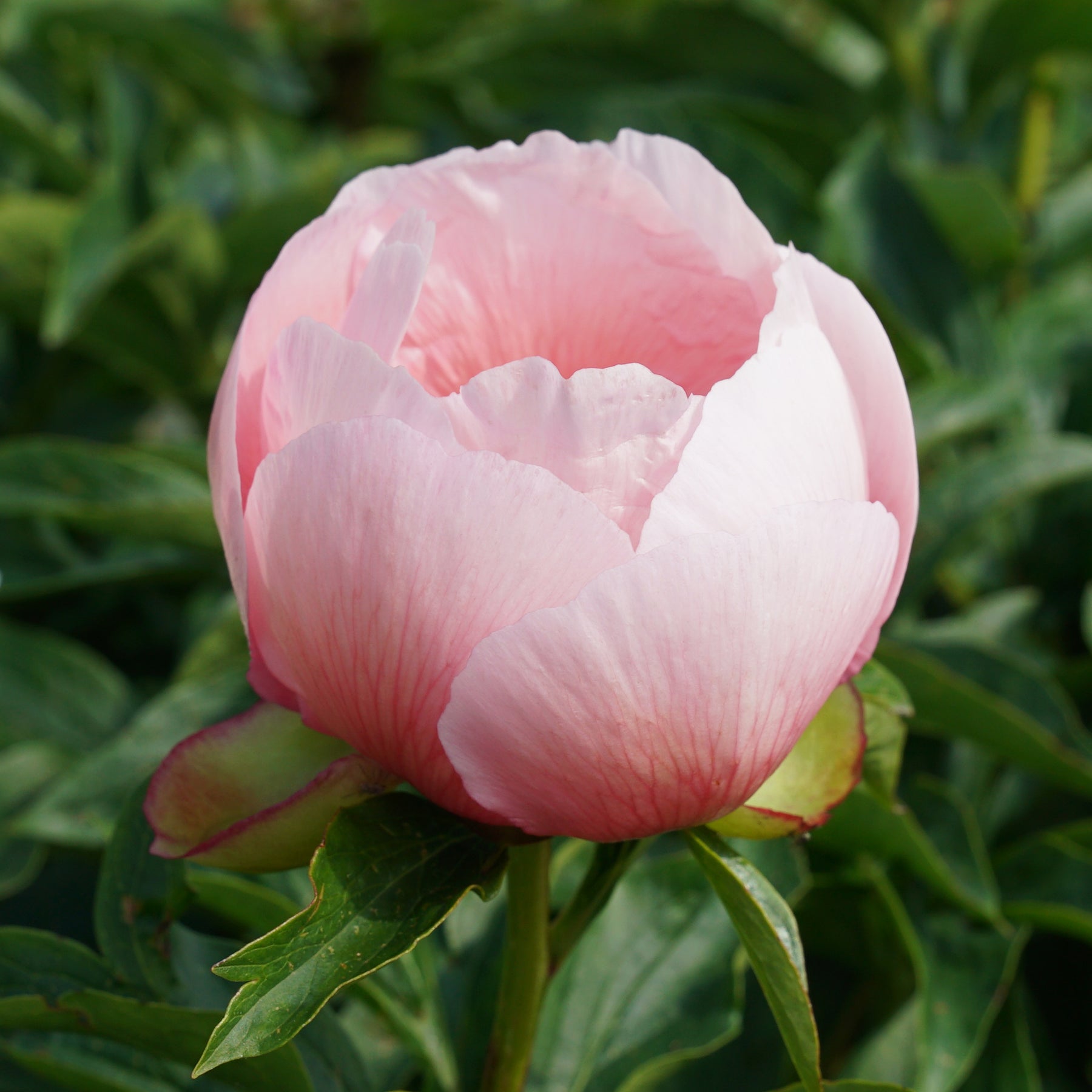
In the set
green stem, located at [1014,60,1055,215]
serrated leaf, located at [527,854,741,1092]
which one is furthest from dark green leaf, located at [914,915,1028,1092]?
green stem, located at [1014,60,1055,215]

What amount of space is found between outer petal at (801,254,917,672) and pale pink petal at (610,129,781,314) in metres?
0.01

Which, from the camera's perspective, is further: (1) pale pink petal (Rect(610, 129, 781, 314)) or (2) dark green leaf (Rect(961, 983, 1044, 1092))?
(2) dark green leaf (Rect(961, 983, 1044, 1092))

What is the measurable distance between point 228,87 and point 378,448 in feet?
3.88

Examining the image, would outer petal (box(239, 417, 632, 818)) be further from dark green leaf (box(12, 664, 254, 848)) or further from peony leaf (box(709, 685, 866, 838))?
dark green leaf (box(12, 664, 254, 848))

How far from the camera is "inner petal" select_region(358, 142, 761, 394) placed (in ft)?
1.31

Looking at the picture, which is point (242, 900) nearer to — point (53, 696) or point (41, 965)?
point (41, 965)

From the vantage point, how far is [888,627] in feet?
2.74

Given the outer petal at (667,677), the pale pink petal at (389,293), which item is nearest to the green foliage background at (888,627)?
the outer petal at (667,677)

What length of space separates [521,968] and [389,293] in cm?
22

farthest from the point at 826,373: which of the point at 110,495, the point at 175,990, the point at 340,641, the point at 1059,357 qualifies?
the point at 1059,357

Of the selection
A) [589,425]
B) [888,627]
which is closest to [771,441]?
[589,425]

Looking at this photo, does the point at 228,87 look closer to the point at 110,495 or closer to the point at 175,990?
the point at 110,495

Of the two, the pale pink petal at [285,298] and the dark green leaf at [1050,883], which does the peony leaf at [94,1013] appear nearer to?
the pale pink petal at [285,298]

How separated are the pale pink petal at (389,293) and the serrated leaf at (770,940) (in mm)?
168
